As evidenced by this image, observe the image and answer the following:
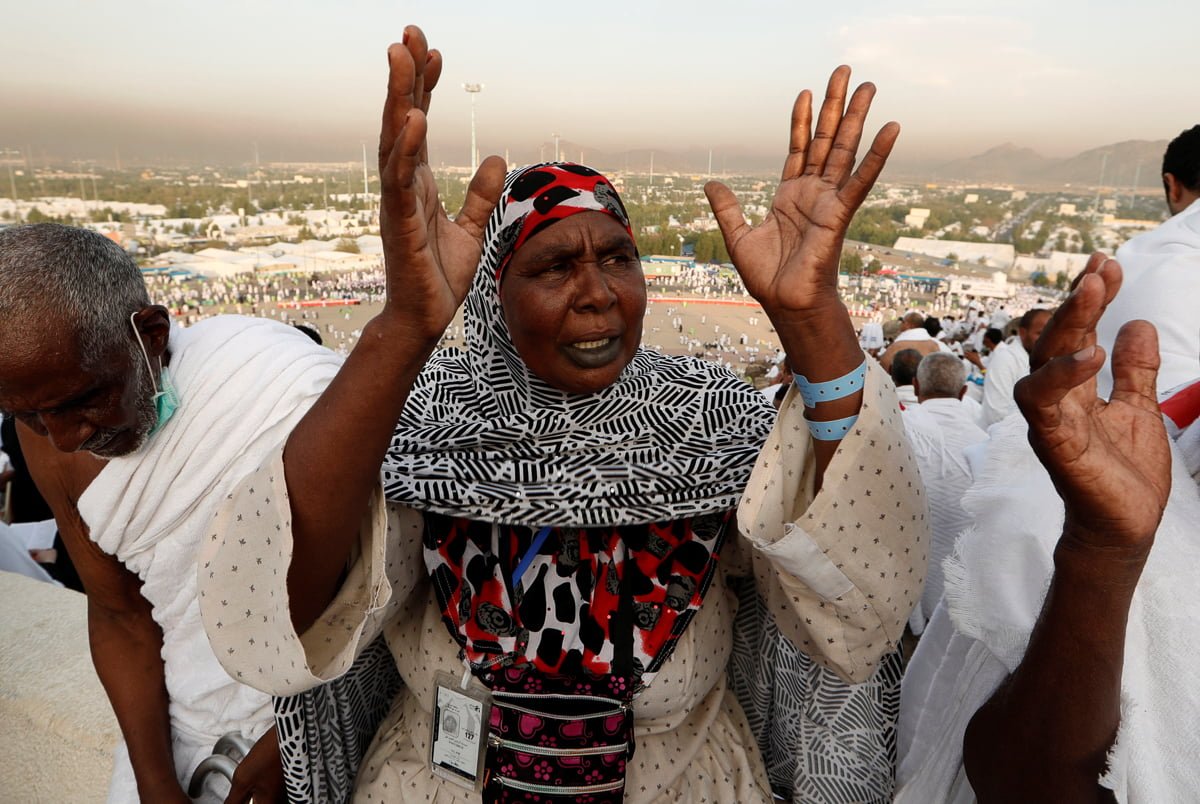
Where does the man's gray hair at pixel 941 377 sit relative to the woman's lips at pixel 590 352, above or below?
below

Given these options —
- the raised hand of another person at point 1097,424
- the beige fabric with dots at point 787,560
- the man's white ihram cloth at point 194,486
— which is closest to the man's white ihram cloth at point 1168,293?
the raised hand of another person at point 1097,424

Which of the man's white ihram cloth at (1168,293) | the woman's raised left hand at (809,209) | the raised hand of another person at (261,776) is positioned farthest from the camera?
the man's white ihram cloth at (1168,293)

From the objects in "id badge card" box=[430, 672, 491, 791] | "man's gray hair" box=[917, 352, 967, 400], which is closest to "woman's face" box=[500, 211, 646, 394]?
"id badge card" box=[430, 672, 491, 791]

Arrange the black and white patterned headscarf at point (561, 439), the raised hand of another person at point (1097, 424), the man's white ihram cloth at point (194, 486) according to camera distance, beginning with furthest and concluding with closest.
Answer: the man's white ihram cloth at point (194, 486)
the black and white patterned headscarf at point (561, 439)
the raised hand of another person at point (1097, 424)

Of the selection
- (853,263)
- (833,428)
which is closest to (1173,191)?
(833,428)

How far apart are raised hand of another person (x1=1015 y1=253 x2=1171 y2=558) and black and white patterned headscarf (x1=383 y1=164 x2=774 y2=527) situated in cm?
66

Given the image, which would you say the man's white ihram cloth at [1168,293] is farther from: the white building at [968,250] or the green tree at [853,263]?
the white building at [968,250]

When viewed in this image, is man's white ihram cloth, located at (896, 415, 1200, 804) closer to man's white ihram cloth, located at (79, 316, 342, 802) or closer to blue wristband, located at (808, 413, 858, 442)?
blue wristband, located at (808, 413, 858, 442)

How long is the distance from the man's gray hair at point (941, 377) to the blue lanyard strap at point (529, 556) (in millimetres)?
4689

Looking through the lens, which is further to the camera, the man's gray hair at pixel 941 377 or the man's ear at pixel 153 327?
the man's gray hair at pixel 941 377

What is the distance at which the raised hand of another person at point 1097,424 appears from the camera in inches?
39.1

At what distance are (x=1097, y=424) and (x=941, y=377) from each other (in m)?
4.71

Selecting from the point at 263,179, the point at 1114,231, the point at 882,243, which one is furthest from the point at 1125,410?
the point at 263,179

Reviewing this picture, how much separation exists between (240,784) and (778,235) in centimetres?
189
